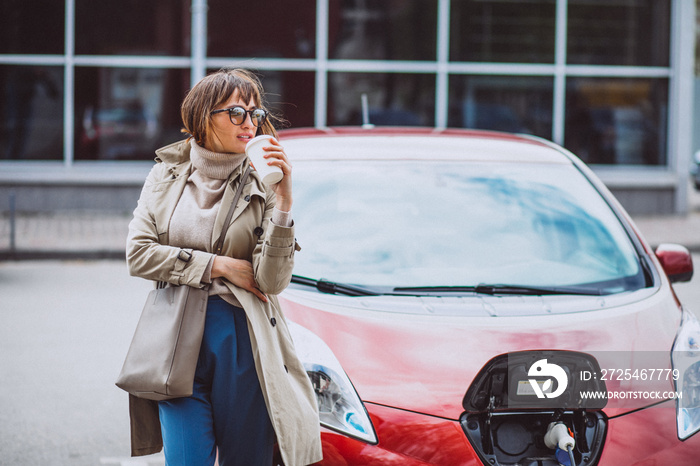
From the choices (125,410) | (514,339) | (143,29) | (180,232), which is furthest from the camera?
(143,29)

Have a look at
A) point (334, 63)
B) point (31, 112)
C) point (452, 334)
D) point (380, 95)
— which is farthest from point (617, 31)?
point (452, 334)

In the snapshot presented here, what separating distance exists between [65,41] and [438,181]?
12826mm

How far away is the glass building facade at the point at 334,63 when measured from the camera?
15547 millimetres

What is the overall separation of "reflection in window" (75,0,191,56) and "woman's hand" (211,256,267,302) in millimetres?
13728

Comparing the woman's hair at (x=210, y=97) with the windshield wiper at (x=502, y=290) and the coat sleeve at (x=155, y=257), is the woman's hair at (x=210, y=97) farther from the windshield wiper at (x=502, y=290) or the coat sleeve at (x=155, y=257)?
the windshield wiper at (x=502, y=290)

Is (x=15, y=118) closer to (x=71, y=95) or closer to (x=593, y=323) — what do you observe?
(x=71, y=95)

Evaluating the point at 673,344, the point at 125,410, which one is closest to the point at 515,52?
the point at 125,410

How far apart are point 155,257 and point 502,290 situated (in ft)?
5.17

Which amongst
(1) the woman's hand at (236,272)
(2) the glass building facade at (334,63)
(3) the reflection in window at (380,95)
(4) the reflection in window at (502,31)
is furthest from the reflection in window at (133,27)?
(1) the woman's hand at (236,272)

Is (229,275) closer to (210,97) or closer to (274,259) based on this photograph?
(274,259)

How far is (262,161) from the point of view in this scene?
2.40m

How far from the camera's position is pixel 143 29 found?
1555 centimetres

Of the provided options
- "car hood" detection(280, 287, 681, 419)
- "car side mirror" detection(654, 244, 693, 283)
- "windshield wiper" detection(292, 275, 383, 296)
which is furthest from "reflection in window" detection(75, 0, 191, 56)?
"car hood" detection(280, 287, 681, 419)

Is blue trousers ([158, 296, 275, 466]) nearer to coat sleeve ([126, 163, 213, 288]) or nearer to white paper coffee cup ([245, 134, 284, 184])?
coat sleeve ([126, 163, 213, 288])
